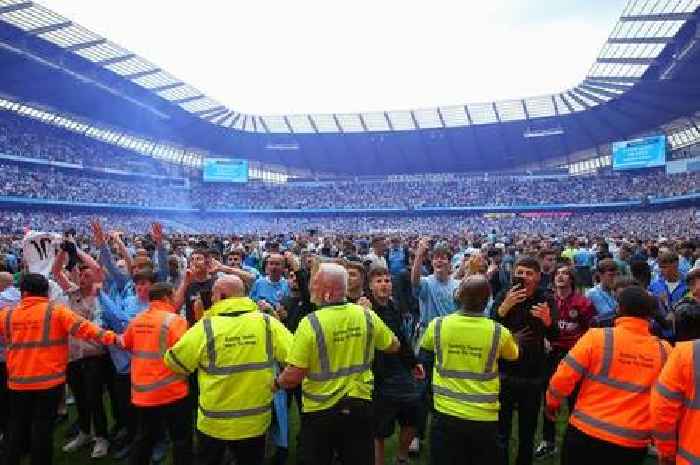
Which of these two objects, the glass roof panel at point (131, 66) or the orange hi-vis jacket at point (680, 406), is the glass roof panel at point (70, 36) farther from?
the orange hi-vis jacket at point (680, 406)

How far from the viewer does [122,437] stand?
209 inches

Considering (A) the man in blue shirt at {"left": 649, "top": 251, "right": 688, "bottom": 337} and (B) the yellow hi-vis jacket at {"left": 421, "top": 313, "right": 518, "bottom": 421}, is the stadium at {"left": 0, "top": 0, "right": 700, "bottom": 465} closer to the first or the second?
(A) the man in blue shirt at {"left": 649, "top": 251, "right": 688, "bottom": 337}

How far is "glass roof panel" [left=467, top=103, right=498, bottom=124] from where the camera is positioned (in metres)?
46.8

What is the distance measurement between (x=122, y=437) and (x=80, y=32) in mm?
30462

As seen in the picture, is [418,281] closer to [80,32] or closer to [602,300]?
[602,300]

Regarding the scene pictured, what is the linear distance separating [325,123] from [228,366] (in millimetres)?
50391

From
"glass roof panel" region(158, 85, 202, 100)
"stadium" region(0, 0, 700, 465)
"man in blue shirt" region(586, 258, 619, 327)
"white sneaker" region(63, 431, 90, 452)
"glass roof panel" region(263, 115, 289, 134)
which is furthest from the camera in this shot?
"glass roof panel" region(263, 115, 289, 134)

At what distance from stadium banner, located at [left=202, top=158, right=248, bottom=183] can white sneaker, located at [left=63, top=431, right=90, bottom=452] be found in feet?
174

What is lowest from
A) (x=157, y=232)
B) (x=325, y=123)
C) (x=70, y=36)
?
(x=157, y=232)

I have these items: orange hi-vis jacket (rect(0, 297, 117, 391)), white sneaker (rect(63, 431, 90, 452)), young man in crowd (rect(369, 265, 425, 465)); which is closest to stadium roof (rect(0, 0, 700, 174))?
young man in crowd (rect(369, 265, 425, 465))

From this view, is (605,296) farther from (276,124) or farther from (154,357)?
(276,124)

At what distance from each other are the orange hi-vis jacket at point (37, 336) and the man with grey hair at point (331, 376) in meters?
1.98

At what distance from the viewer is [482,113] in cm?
4794

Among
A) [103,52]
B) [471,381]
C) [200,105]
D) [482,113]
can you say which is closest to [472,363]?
[471,381]
